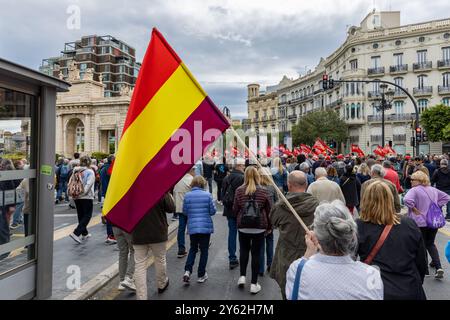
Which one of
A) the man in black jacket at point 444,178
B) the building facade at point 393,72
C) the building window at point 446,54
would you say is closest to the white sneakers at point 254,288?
the man in black jacket at point 444,178

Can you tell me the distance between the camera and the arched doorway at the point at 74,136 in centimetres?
6861

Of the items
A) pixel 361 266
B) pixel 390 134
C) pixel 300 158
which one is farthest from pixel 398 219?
pixel 390 134

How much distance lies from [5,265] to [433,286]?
540 centimetres

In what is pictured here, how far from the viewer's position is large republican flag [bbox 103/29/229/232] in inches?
130

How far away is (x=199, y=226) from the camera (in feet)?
16.9

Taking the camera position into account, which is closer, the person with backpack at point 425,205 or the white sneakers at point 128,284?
the white sneakers at point 128,284

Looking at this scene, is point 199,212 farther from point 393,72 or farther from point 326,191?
point 393,72

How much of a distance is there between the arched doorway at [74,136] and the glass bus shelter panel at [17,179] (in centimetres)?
6899

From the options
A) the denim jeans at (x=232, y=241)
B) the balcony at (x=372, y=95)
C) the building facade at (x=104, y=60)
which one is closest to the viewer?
the denim jeans at (x=232, y=241)

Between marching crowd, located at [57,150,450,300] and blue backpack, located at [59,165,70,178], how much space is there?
559 centimetres

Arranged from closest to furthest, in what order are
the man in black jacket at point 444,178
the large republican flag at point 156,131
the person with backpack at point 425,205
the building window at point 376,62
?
the large republican flag at point 156,131, the person with backpack at point 425,205, the man in black jacket at point 444,178, the building window at point 376,62

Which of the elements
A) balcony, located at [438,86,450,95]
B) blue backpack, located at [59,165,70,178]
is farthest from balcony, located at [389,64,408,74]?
blue backpack, located at [59,165,70,178]

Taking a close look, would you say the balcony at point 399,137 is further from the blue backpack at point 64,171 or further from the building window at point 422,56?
the blue backpack at point 64,171

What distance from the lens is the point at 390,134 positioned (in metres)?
45.9
